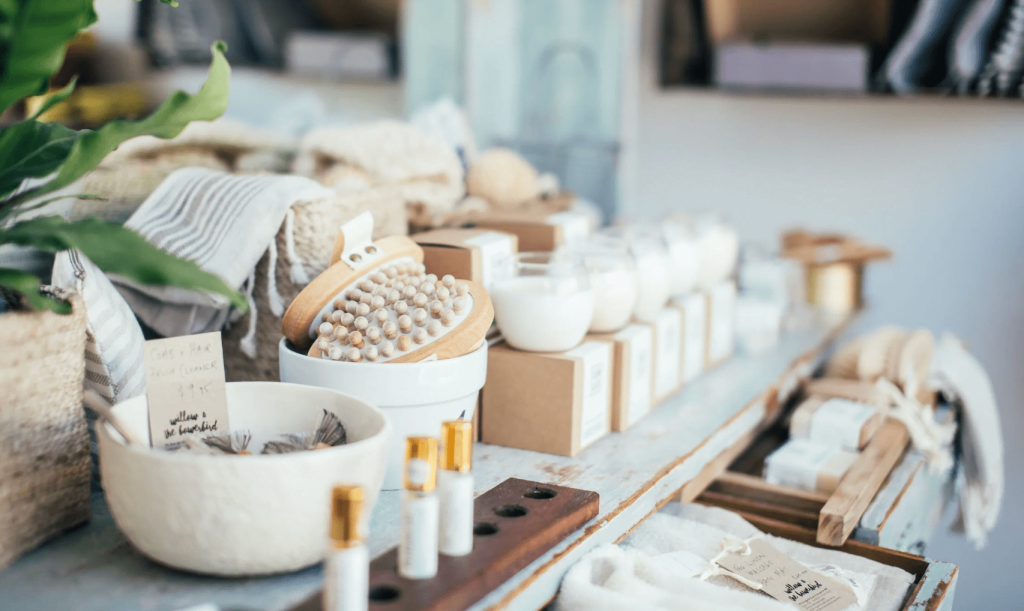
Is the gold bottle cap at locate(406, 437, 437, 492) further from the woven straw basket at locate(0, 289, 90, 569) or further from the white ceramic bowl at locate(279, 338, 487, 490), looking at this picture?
the woven straw basket at locate(0, 289, 90, 569)

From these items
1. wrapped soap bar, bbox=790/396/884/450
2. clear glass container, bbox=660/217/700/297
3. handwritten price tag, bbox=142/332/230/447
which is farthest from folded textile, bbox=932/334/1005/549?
handwritten price tag, bbox=142/332/230/447

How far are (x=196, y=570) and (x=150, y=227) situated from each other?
1.94 ft

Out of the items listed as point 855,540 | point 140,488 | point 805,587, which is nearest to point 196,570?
point 140,488

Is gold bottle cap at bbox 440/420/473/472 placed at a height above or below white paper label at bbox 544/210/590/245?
below

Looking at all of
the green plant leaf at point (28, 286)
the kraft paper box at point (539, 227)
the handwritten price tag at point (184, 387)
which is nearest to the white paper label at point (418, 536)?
the handwritten price tag at point (184, 387)

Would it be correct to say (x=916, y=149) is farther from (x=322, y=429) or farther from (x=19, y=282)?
(x=19, y=282)

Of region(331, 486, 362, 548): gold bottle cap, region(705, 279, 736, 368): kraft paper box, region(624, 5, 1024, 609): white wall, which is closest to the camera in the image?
region(331, 486, 362, 548): gold bottle cap

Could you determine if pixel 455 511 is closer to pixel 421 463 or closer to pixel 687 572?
pixel 421 463

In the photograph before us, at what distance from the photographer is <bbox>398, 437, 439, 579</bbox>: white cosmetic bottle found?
76cm

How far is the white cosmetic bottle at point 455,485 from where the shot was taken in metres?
0.81

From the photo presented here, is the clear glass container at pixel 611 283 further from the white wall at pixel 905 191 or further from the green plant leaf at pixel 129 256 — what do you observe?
the white wall at pixel 905 191

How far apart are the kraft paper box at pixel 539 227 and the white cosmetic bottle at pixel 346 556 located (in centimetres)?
81

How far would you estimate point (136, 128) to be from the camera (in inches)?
30.8

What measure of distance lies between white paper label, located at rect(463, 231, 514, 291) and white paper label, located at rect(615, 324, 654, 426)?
0.20m
